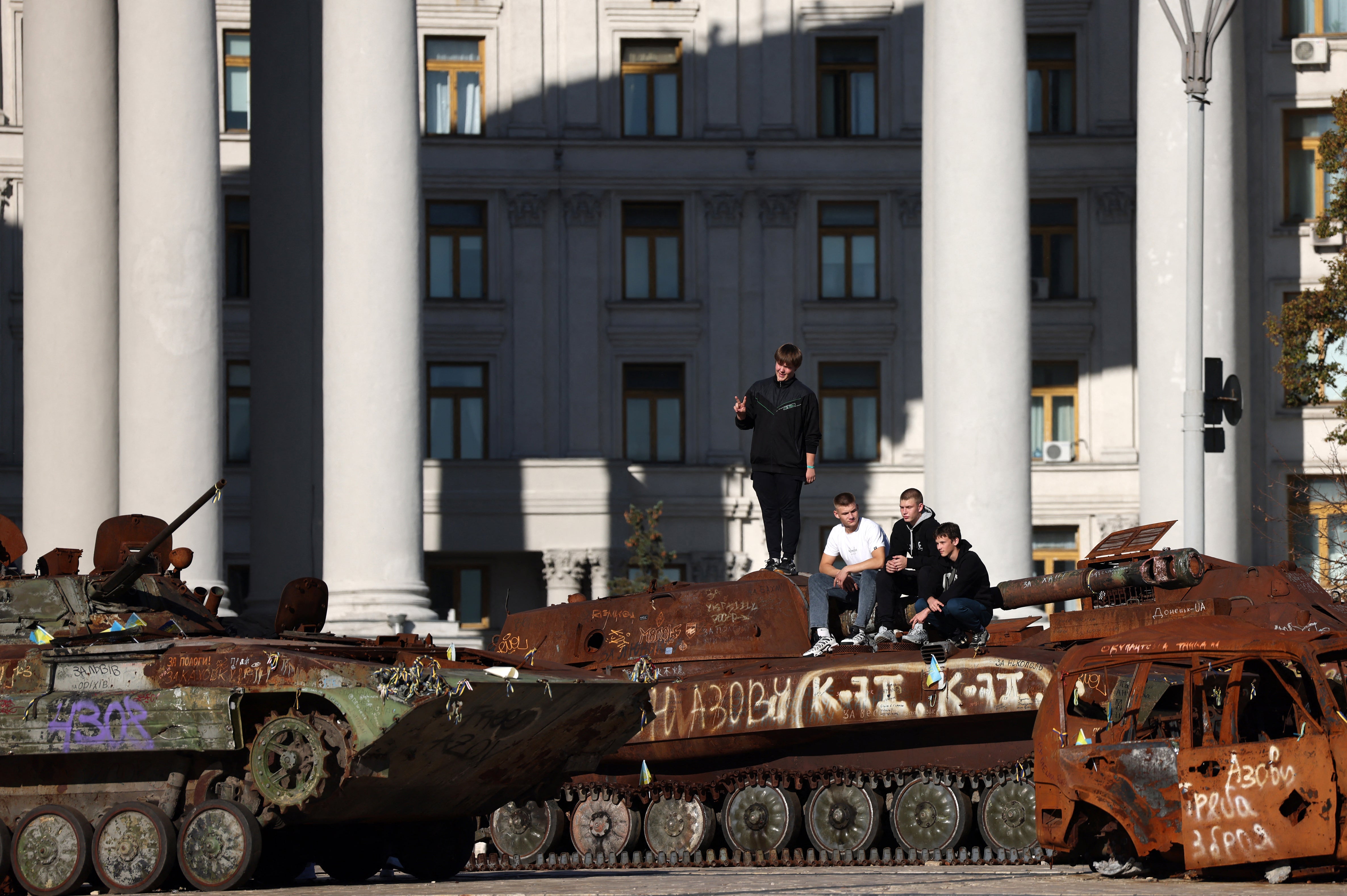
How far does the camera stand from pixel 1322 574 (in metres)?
30.2

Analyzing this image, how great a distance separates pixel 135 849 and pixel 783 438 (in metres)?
6.97

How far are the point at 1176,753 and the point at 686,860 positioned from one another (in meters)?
6.81

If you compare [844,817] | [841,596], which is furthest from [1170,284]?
[844,817]

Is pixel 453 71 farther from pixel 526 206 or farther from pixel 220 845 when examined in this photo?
pixel 220 845

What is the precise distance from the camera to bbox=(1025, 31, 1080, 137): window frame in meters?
44.6

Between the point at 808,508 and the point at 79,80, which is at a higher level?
the point at 79,80

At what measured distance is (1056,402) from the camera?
147 feet

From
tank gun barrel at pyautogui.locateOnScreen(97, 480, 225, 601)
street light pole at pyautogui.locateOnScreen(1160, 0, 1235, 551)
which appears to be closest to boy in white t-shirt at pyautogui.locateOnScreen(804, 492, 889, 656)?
street light pole at pyautogui.locateOnScreen(1160, 0, 1235, 551)

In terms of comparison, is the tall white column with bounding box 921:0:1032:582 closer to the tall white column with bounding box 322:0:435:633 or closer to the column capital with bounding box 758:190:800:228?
the tall white column with bounding box 322:0:435:633

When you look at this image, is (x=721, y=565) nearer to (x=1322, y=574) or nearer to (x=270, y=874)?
(x=1322, y=574)

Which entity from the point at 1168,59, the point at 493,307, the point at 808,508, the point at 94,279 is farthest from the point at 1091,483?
the point at 94,279

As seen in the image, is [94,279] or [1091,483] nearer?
[94,279]

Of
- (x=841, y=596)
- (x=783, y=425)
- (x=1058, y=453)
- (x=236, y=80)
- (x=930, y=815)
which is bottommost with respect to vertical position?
(x=930, y=815)

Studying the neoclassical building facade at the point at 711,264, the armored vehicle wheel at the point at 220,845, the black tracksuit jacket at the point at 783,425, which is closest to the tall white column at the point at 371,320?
the black tracksuit jacket at the point at 783,425
